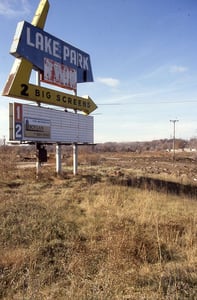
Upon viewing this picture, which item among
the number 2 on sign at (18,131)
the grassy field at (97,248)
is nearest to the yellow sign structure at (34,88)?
the number 2 on sign at (18,131)

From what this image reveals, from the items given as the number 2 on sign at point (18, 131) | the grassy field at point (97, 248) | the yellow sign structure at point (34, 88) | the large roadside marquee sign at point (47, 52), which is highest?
the large roadside marquee sign at point (47, 52)

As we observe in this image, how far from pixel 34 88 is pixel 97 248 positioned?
10256mm

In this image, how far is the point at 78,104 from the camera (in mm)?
18750

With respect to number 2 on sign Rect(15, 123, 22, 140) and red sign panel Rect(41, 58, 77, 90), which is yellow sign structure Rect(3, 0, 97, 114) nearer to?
red sign panel Rect(41, 58, 77, 90)

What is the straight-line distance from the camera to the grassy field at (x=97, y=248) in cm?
464

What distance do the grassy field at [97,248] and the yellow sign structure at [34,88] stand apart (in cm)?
502

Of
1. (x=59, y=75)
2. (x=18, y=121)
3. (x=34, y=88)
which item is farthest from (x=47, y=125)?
(x=59, y=75)

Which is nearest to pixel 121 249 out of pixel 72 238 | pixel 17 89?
pixel 72 238

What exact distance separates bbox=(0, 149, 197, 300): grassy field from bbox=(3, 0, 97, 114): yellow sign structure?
5.02 m

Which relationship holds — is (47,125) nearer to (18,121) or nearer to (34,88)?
(34,88)

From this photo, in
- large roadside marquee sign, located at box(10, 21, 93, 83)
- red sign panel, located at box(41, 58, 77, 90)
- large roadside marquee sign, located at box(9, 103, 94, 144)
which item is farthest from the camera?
red sign panel, located at box(41, 58, 77, 90)

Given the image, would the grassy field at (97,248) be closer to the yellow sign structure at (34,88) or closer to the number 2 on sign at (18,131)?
the number 2 on sign at (18,131)

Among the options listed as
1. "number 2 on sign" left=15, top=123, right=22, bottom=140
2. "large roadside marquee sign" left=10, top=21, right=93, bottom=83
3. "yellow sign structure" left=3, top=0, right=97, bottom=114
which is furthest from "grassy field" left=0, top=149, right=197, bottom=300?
"large roadside marquee sign" left=10, top=21, right=93, bottom=83

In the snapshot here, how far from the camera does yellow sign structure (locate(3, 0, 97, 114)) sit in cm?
1385
